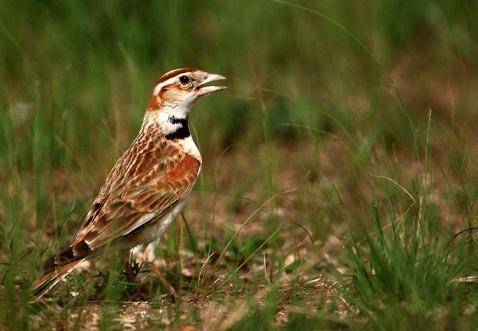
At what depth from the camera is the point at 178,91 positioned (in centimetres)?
694

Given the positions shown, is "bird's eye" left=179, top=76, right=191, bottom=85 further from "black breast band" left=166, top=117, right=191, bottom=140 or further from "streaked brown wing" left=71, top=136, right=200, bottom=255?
"streaked brown wing" left=71, top=136, right=200, bottom=255

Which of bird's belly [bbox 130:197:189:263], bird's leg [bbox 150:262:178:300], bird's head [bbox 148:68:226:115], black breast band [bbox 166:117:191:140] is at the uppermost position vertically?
bird's head [bbox 148:68:226:115]

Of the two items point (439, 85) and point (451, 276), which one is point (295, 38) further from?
point (451, 276)

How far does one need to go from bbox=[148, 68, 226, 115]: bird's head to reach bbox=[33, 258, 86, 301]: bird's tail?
5.01 ft

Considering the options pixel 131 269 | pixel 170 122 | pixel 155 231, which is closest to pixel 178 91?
pixel 170 122

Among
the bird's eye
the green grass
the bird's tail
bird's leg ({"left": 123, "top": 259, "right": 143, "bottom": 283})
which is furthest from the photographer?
the bird's eye

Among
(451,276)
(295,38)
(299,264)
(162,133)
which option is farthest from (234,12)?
(451,276)

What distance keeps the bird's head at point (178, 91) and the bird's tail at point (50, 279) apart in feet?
5.01

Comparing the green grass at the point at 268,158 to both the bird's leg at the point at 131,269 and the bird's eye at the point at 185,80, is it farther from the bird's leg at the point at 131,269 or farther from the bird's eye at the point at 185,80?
the bird's eye at the point at 185,80

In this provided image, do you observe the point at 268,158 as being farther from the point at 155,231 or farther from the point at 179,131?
the point at 155,231

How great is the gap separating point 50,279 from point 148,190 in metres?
1.00

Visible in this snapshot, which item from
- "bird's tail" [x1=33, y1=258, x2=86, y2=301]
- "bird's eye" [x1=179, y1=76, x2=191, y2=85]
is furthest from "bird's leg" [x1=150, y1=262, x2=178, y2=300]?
"bird's eye" [x1=179, y1=76, x2=191, y2=85]

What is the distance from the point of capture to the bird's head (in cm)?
691

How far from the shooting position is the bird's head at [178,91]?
691 centimetres
